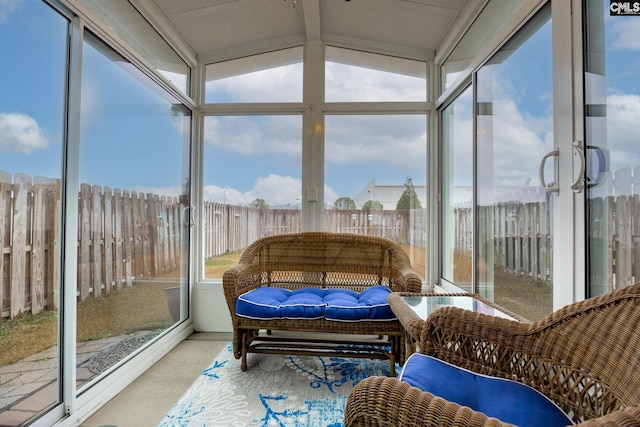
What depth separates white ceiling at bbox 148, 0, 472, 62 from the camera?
8.50 feet

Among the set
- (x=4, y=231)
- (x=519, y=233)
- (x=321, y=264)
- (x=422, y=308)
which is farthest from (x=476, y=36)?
(x=4, y=231)

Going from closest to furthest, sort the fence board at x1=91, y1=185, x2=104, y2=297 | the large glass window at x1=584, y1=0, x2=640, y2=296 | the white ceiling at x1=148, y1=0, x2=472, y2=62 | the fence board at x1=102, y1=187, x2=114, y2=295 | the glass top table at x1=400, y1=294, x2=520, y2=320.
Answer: the large glass window at x1=584, y1=0, x2=640, y2=296 < the glass top table at x1=400, y1=294, x2=520, y2=320 < the fence board at x1=91, y1=185, x2=104, y2=297 < the fence board at x1=102, y1=187, x2=114, y2=295 < the white ceiling at x1=148, y1=0, x2=472, y2=62

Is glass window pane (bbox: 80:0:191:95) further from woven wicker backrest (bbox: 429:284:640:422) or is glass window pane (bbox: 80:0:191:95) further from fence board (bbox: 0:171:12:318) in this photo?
woven wicker backrest (bbox: 429:284:640:422)

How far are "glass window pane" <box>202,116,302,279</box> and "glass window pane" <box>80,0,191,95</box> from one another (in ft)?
1.75

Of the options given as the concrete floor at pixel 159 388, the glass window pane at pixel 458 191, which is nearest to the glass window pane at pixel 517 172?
the glass window pane at pixel 458 191

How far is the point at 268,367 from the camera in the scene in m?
2.36

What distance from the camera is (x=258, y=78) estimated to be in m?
3.21

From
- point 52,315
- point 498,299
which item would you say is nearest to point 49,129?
point 52,315

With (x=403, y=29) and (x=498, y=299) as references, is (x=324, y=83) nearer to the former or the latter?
(x=403, y=29)

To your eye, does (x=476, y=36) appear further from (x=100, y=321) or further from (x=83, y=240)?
(x=100, y=321)

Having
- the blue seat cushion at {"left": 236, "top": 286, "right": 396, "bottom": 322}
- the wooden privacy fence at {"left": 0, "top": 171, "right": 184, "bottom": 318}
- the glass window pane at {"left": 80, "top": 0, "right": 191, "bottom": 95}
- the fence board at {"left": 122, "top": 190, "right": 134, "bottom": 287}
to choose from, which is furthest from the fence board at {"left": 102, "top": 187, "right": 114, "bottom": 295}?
the glass window pane at {"left": 80, "top": 0, "right": 191, "bottom": 95}

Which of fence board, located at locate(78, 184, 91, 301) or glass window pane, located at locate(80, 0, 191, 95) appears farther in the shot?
glass window pane, located at locate(80, 0, 191, 95)

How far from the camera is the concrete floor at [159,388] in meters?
1.75

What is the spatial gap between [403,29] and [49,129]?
2.68m
